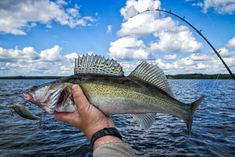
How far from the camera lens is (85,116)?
3844mm

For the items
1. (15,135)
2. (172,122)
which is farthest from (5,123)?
(172,122)

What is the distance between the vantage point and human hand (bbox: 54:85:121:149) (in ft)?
12.3

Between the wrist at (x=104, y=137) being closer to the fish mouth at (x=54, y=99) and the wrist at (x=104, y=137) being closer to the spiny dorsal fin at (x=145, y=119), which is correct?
the fish mouth at (x=54, y=99)

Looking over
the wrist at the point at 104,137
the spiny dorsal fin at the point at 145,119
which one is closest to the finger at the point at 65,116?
the wrist at the point at 104,137

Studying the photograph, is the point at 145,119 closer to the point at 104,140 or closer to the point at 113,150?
the point at 104,140

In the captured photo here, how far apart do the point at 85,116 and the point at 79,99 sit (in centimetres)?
24

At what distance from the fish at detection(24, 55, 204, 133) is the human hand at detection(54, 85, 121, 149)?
0.10 m

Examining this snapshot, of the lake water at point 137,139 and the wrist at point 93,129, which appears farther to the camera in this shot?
the lake water at point 137,139

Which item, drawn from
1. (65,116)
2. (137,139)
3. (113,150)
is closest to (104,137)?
(113,150)

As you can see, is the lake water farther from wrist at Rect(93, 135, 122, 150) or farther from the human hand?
wrist at Rect(93, 135, 122, 150)

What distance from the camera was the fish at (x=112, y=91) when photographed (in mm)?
4047

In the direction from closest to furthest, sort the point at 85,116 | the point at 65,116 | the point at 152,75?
1. the point at 85,116
2. the point at 65,116
3. the point at 152,75

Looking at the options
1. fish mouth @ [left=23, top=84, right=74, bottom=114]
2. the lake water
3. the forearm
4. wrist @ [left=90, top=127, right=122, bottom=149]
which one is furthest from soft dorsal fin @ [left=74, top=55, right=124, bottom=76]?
the lake water

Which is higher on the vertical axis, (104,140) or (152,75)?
(152,75)
